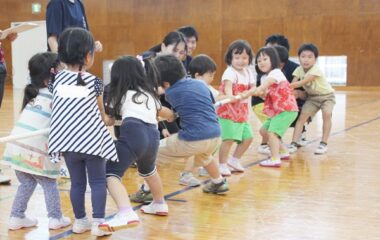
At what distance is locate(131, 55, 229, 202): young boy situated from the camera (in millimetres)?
Result: 3203

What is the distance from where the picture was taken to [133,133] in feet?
9.07

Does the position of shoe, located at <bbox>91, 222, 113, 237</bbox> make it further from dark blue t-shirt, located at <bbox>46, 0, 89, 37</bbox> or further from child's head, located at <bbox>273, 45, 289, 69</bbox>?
child's head, located at <bbox>273, 45, 289, 69</bbox>

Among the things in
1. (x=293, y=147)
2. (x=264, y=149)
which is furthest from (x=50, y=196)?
(x=293, y=147)

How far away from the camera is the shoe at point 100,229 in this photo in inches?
98.9

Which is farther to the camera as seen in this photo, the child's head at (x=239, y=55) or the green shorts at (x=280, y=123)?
the green shorts at (x=280, y=123)

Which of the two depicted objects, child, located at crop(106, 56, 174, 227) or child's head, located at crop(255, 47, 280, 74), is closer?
child, located at crop(106, 56, 174, 227)

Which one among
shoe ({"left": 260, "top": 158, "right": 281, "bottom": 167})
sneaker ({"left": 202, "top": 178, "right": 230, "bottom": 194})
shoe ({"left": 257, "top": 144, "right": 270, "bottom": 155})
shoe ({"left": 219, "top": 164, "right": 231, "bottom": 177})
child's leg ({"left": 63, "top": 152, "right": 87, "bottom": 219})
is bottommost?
shoe ({"left": 257, "top": 144, "right": 270, "bottom": 155})

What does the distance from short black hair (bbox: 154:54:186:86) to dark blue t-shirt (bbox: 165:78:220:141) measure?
0.05 m

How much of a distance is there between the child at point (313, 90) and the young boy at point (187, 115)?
1996 millimetres

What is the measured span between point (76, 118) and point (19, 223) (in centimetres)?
67

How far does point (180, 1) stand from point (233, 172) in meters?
10.7

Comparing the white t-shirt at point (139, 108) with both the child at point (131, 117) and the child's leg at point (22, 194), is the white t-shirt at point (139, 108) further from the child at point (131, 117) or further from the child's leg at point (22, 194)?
the child's leg at point (22, 194)

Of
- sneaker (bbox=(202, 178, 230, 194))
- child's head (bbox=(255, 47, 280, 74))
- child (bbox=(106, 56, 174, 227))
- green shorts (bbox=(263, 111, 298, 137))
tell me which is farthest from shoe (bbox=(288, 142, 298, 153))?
child (bbox=(106, 56, 174, 227))

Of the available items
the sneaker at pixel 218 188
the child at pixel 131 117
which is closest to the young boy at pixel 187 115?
the sneaker at pixel 218 188
